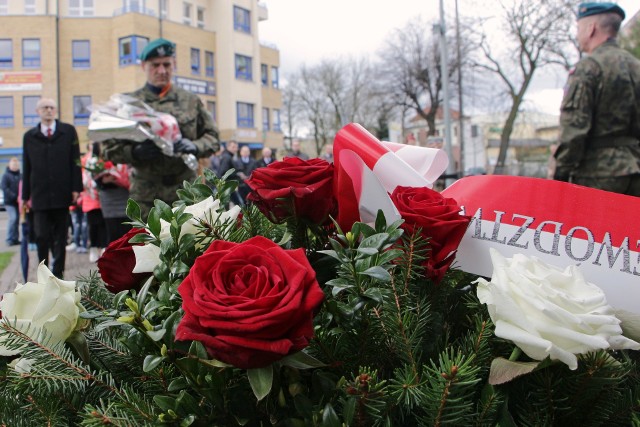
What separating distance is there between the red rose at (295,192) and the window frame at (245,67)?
4483cm

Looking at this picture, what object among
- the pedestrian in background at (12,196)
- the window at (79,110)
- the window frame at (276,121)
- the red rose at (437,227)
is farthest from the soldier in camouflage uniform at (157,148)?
the window frame at (276,121)

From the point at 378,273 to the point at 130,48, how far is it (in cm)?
4136

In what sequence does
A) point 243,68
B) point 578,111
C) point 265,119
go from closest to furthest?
point 578,111
point 243,68
point 265,119

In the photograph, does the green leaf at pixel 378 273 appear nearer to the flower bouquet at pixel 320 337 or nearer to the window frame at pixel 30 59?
the flower bouquet at pixel 320 337

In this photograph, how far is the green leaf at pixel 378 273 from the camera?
0.76 m

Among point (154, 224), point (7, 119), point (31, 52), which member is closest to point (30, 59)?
point (31, 52)

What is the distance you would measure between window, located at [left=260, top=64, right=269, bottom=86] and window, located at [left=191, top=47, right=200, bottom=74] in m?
6.35

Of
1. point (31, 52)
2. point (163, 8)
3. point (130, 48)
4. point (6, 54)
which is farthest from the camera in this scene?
point (163, 8)

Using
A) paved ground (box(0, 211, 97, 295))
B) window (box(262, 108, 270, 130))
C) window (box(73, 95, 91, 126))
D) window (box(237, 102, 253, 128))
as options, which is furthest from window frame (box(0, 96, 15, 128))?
paved ground (box(0, 211, 97, 295))

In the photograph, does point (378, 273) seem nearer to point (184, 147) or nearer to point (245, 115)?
point (184, 147)

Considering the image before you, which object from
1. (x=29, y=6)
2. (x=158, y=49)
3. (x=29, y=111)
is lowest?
(x=158, y=49)

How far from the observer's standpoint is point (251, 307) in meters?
Answer: 0.67

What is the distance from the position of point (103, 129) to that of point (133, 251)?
3233 mm

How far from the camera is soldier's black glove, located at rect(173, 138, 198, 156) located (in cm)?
447
